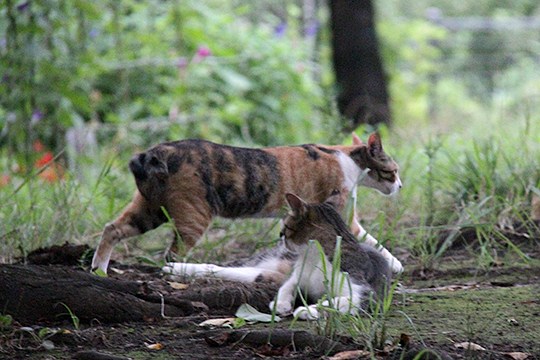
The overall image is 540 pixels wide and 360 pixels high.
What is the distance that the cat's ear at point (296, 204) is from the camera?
3771mm

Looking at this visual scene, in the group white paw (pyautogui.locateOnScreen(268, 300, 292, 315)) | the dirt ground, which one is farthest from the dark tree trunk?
white paw (pyautogui.locateOnScreen(268, 300, 292, 315))

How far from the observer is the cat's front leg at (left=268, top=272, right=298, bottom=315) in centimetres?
345

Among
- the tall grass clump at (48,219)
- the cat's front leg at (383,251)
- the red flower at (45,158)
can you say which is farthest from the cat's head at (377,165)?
the red flower at (45,158)

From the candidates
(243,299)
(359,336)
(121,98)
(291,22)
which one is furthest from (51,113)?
(291,22)

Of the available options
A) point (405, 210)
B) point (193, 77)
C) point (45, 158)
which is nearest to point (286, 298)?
point (405, 210)

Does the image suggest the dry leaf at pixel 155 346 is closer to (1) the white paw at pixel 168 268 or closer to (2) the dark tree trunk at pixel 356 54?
(1) the white paw at pixel 168 268

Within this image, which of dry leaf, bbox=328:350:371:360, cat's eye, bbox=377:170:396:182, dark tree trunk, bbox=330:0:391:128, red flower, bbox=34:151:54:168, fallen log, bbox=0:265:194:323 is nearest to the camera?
dry leaf, bbox=328:350:371:360

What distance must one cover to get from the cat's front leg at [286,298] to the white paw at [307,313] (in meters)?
0.10

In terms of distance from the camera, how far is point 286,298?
3.53m

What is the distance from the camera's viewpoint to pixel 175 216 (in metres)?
4.59

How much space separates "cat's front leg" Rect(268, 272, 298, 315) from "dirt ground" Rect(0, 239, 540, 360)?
90 mm

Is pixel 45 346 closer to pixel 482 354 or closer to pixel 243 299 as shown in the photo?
pixel 243 299

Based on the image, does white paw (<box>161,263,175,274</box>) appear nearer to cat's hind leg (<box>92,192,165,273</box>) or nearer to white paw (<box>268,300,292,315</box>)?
cat's hind leg (<box>92,192,165,273</box>)

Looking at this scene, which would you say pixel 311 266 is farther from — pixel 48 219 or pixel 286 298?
pixel 48 219
